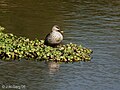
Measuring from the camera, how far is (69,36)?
64.3ft

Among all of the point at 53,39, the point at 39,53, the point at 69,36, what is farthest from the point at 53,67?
the point at 69,36

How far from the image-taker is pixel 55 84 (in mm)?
13094

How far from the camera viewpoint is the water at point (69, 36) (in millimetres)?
13352

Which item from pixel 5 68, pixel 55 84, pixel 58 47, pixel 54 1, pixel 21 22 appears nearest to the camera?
pixel 55 84

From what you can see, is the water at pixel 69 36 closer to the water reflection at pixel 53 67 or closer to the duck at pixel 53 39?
the water reflection at pixel 53 67

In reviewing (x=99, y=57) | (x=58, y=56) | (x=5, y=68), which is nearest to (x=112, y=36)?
(x=99, y=57)

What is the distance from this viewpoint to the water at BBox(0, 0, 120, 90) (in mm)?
13352

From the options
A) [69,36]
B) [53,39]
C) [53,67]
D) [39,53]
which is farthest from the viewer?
[69,36]

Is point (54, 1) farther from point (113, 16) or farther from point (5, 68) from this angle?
point (5, 68)

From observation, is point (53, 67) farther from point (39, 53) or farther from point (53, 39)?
point (53, 39)

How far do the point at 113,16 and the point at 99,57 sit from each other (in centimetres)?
912

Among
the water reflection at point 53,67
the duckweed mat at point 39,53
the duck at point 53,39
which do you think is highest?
the duck at point 53,39

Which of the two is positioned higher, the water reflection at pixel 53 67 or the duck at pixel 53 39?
the duck at pixel 53 39

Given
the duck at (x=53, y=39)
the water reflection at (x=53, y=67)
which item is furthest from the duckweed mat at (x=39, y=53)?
the duck at (x=53, y=39)
